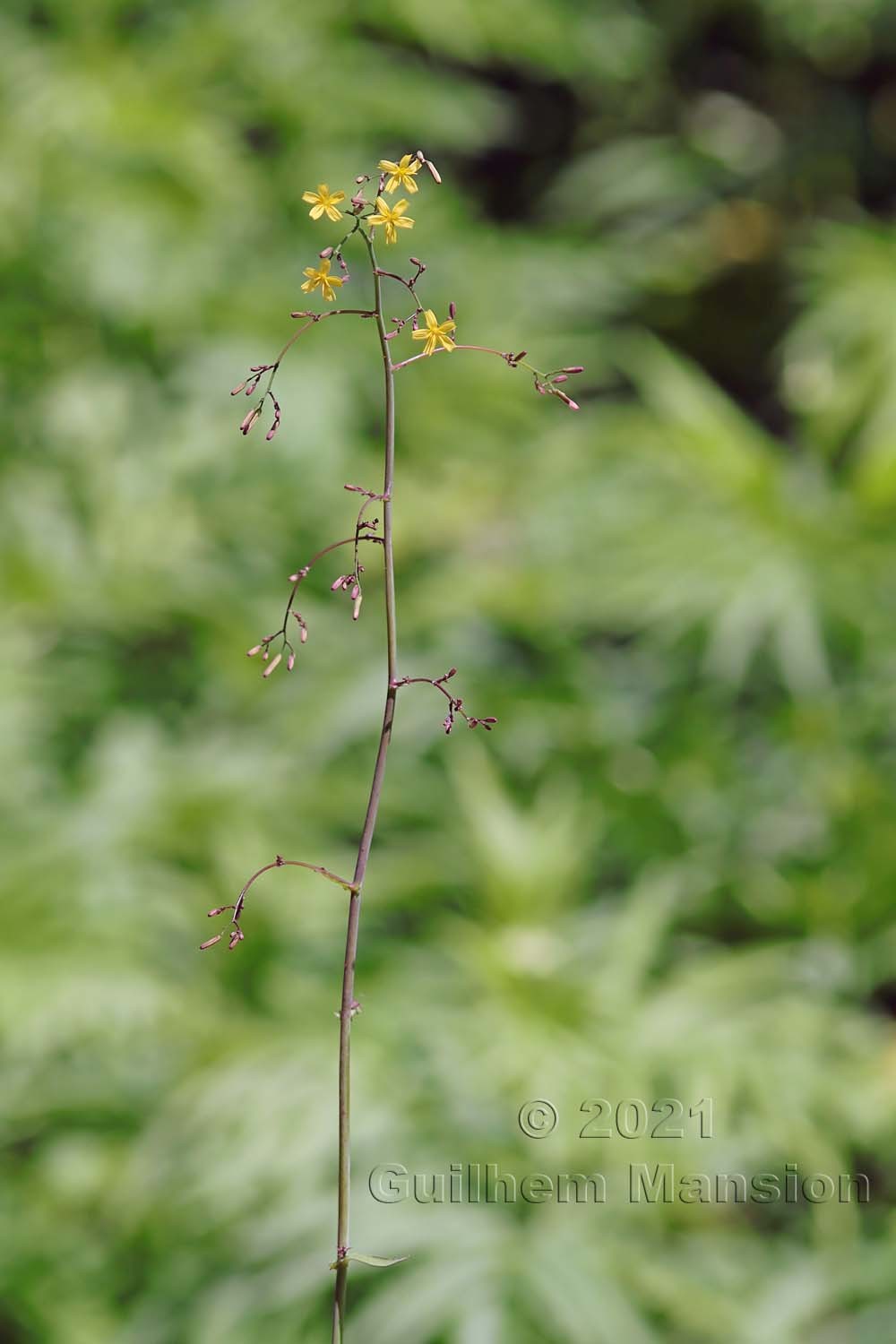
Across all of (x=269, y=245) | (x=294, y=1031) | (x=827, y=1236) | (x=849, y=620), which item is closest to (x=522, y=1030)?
(x=294, y=1031)

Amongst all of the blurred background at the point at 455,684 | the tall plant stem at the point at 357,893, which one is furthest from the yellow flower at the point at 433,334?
the blurred background at the point at 455,684

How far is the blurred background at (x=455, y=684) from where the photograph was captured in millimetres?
1296

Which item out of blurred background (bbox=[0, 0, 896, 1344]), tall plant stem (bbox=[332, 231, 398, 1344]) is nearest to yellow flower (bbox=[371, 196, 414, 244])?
tall plant stem (bbox=[332, 231, 398, 1344])

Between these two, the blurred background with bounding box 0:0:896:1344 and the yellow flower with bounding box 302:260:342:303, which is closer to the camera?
the yellow flower with bounding box 302:260:342:303

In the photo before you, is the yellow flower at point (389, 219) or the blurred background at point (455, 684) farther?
the blurred background at point (455, 684)

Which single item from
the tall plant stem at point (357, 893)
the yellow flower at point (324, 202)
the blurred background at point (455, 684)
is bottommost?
the tall plant stem at point (357, 893)

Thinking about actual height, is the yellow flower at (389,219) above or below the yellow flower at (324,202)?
below

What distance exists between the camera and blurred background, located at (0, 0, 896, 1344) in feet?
4.25

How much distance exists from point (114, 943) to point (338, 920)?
27 centimetres

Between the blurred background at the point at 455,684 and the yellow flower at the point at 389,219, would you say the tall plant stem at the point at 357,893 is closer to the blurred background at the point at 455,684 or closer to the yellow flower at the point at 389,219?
the yellow flower at the point at 389,219

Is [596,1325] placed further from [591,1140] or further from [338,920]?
[338,920]

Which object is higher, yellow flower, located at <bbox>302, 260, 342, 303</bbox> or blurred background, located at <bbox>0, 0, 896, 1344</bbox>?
blurred background, located at <bbox>0, 0, 896, 1344</bbox>

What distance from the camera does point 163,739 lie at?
1809 mm

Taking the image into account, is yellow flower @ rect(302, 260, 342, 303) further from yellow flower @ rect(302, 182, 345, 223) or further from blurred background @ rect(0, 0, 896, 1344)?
blurred background @ rect(0, 0, 896, 1344)
